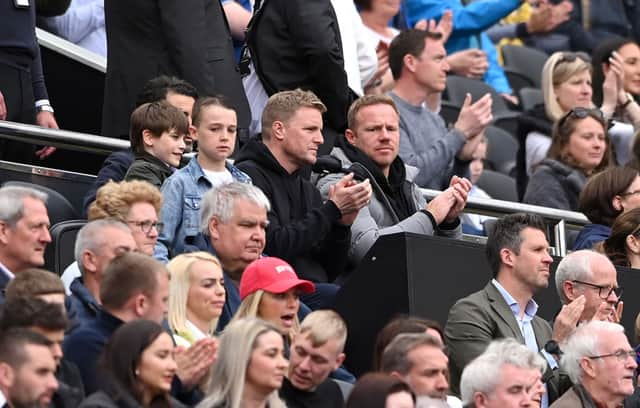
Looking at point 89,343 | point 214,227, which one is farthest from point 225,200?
point 89,343

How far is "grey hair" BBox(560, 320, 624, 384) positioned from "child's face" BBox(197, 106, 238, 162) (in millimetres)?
2082

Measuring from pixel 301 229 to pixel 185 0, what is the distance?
1.82 meters

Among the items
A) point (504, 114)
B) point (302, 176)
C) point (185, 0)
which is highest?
point (185, 0)

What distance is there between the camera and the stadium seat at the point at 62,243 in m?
10.5

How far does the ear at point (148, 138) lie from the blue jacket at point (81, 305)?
1.76 m

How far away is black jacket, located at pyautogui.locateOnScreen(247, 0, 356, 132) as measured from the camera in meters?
12.2

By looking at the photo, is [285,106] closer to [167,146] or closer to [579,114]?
[167,146]

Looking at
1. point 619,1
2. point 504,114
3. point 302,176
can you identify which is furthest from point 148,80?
point 619,1

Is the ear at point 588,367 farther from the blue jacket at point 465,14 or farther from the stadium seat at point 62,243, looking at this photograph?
the blue jacket at point 465,14

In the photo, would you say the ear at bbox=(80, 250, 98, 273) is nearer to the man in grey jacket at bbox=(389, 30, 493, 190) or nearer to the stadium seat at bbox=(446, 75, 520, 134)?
the man in grey jacket at bbox=(389, 30, 493, 190)

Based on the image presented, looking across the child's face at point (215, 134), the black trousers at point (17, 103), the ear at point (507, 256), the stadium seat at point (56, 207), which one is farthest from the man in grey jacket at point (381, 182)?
the black trousers at point (17, 103)

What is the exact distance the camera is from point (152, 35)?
11797 millimetres

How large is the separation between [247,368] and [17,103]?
3869mm

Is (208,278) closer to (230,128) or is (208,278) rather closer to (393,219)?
(230,128)
